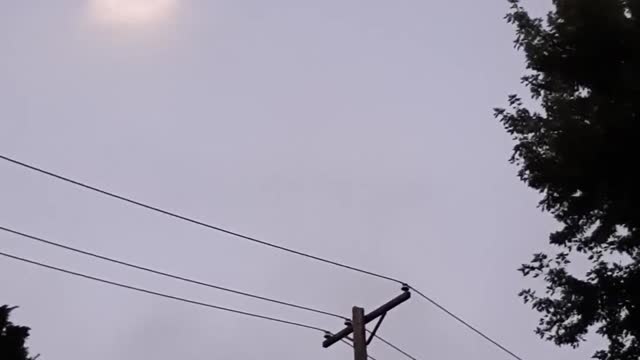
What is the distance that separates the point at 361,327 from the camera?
1593cm

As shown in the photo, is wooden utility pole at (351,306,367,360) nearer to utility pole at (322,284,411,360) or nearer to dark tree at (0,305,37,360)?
utility pole at (322,284,411,360)

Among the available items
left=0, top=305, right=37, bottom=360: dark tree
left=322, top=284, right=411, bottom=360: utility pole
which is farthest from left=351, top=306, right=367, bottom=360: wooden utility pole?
left=0, top=305, right=37, bottom=360: dark tree

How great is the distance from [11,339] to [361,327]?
9.87 meters

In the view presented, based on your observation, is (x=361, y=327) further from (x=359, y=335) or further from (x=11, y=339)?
(x=11, y=339)

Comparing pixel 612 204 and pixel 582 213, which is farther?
pixel 582 213

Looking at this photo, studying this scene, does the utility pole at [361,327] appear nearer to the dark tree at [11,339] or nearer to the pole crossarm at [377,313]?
the pole crossarm at [377,313]

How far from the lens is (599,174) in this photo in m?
12.5

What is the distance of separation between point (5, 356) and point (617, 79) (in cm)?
1592

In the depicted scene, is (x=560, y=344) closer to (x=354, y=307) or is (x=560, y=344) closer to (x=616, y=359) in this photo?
(x=616, y=359)

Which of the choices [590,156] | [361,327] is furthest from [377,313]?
[590,156]

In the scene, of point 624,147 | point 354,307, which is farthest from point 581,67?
point 354,307

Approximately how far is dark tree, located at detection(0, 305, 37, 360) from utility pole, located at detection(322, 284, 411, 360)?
27.5ft

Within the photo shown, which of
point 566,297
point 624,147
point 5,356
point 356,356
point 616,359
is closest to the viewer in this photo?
point 624,147

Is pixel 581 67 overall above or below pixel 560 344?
above
